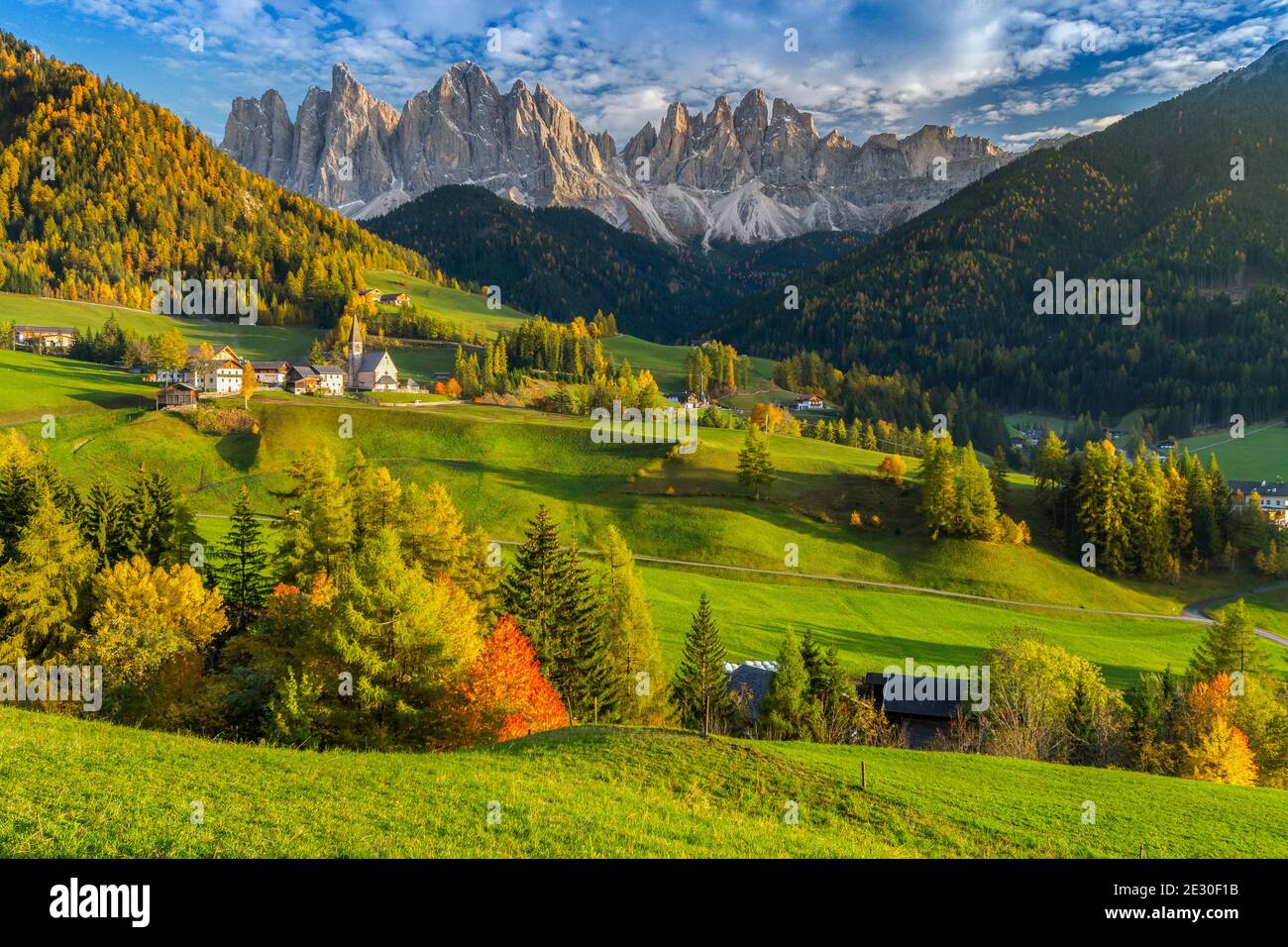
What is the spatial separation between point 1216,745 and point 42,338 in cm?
19552

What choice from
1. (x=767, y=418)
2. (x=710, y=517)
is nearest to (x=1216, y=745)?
(x=710, y=517)

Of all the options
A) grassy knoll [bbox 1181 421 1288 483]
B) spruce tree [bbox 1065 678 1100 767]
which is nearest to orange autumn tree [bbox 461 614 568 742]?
spruce tree [bbox 1065 678 1100 767]

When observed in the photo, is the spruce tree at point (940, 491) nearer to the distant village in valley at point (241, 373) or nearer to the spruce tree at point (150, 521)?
the spruce tree at point (150, 521)

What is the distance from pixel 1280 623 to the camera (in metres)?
77.9

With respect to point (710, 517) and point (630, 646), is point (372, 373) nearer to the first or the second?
point (710, 517)

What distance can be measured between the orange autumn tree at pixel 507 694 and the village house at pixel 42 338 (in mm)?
157296

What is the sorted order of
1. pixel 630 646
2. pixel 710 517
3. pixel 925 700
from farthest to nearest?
pixel 710 517, pixel 925 700, pixel 630 646

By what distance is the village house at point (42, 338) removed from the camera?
145250 millimetres

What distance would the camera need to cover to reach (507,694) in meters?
35.1

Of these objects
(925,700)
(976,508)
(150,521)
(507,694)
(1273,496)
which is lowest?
(925,700)

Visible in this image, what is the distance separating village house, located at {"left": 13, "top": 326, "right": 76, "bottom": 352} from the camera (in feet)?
477

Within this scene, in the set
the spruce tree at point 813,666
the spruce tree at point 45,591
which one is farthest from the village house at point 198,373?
the spruce tree at point 813,666
